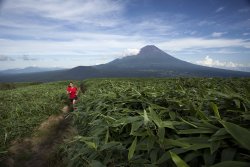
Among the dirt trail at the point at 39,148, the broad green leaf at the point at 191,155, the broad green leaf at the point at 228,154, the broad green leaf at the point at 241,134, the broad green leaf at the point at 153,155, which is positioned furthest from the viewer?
the dirt trail at the point at 39,148

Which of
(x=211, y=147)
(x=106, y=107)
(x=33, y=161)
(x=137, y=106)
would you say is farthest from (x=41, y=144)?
(x=211, y=147)

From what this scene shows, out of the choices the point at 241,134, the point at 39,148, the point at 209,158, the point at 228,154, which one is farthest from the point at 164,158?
the point at 39,148

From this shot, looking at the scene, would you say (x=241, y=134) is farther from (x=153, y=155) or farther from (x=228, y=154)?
(x=153, y=155)

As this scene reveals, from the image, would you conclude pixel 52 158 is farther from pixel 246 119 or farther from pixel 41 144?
pixel 246 119

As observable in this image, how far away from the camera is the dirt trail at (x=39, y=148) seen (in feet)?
23.2

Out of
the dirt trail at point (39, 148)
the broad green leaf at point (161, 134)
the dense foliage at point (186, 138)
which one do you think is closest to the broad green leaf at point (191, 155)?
the dense foliage at point (186, 138)

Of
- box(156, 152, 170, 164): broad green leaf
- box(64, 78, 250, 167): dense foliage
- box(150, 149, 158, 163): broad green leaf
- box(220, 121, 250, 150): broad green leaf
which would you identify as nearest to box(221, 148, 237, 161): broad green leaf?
box(64, 78, 250, 167): dense foliage

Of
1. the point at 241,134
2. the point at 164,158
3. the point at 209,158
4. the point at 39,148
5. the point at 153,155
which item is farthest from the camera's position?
the point at 39,148

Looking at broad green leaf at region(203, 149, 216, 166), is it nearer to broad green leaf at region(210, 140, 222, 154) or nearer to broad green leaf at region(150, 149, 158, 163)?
Result: broad green leaf at region(210, 140, 222, 154)

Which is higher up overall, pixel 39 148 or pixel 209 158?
pixel 209 158

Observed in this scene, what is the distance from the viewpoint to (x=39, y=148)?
28.1ft

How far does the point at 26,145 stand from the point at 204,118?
8051mm

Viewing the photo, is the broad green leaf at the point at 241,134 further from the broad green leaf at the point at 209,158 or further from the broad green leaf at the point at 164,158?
the broad green leaf at the point at 164,158

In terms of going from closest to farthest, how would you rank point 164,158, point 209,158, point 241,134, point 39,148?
1. point 241,134
2. point 209,158
3. point 164,158
4. point 39,148
